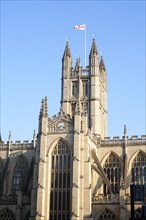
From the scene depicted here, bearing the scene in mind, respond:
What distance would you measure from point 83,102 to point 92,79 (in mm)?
5221

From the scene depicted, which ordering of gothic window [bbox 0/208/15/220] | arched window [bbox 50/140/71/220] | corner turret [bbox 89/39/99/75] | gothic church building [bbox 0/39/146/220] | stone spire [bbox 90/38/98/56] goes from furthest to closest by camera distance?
stone spire [bbox 90/38/98/56] < corner turret [bbox 89/39/99/75] < gothic window [bbox 0/208/15/220] < arched window [bbox 50/140/71/220] < gothic church building [bbox 0/39/146/220]

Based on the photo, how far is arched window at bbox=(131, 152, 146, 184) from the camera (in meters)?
71.2

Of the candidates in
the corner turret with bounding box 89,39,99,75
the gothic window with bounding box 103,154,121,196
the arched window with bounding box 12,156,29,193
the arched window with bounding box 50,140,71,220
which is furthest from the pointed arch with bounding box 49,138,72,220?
the corner turret with bounding box 89,39,99,75

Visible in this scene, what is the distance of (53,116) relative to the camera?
6944cm

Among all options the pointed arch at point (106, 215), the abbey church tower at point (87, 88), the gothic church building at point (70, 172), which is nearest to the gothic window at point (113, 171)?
the gothic church building at point (70, 172)

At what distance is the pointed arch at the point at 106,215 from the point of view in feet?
211

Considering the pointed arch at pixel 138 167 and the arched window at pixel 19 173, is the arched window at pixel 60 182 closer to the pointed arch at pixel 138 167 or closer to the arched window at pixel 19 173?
the arched window at pixel 19 173

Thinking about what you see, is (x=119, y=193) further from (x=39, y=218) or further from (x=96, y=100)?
(x=96, y=100)

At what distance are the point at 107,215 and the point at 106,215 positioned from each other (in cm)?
16

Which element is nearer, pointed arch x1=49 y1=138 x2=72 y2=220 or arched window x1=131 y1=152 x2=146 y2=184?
pointed arch x1=49 y1=138 x2=72 y2=220

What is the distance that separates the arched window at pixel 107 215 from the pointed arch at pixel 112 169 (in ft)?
22.2

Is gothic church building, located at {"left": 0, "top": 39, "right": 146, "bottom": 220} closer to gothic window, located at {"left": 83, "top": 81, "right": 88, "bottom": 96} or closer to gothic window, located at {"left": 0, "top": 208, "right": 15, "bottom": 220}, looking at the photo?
gothic window, located at {"left": 0, "top": 208, "right": 15, "bottom": 220}

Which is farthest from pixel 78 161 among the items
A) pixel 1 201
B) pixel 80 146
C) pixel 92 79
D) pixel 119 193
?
pixel 92 79

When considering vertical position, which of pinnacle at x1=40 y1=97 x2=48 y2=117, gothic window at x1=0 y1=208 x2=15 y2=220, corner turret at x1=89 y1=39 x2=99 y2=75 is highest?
corner turret at x1=89 y1=39 x2=99 y2=75
